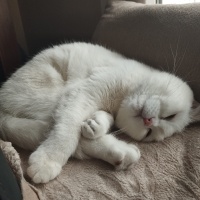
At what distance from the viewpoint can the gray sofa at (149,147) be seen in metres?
0.91

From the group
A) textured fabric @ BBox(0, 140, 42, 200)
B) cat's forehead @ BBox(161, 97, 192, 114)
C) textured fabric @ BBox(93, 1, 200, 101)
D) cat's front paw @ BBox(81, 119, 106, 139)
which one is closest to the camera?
textured fabric @ BBox(0, 140, 42, 200)

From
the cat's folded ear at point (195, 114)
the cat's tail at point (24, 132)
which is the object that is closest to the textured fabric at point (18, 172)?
the cat's tail at point (24, 132)

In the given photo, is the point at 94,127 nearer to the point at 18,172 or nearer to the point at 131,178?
the point at 131,178

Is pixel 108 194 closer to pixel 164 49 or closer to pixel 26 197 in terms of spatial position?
pixel 26 197

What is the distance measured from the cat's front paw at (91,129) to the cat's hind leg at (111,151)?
22 mm

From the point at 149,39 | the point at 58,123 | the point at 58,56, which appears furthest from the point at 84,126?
the point at 149,39

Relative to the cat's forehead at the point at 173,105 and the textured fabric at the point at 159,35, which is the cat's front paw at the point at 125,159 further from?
the textured fabric at the point at 159,35

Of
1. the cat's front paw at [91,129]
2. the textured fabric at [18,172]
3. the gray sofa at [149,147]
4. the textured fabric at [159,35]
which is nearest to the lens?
the textured fabric at [18,172]

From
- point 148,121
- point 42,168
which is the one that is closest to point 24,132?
point 42,168

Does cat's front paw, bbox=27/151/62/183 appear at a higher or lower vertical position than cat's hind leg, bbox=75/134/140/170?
higher

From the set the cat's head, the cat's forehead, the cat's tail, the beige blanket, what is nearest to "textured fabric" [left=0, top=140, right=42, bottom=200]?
the beige blanket

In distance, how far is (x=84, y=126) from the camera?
3.42ft

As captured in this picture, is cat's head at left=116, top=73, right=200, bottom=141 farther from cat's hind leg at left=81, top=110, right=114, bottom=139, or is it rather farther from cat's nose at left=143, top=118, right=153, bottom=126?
cat's hind leg at left=81, top=110, right=114, bottom=139

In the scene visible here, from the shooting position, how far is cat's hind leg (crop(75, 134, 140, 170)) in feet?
3.24
